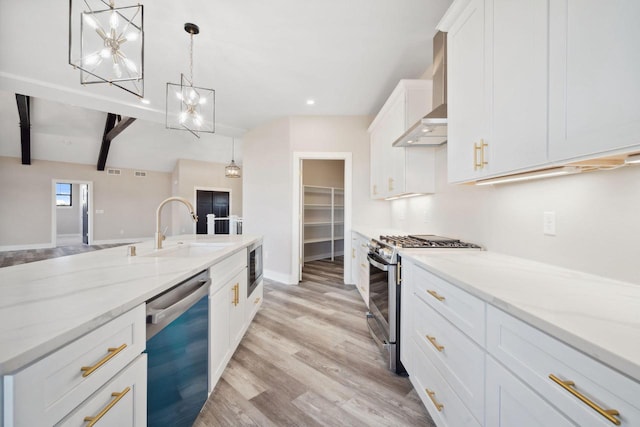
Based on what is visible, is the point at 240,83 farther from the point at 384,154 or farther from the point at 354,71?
the point at 384,154

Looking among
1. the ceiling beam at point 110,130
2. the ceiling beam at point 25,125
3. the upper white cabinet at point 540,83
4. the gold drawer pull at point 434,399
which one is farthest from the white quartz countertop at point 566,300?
the ceiling beam at point 25,125

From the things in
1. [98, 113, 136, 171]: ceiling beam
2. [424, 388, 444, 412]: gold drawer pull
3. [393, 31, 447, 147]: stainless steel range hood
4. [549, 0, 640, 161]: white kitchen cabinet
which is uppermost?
[98, 113, 136, 171]: ceiling beam

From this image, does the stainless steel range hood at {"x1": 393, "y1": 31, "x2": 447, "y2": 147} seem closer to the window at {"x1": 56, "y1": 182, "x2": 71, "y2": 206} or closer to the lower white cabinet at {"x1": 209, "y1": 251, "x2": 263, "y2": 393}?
the lower white cabinet at {"x1": 209, "y1": 251, "x2": 263, "y2": 393}

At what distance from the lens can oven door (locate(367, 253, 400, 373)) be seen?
189 cm

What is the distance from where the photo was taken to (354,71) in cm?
300

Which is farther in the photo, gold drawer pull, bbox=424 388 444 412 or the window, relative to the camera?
the window

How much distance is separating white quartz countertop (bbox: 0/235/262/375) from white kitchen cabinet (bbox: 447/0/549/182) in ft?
5.35

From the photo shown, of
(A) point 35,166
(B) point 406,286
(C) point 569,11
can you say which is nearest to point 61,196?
(A) point 35,166

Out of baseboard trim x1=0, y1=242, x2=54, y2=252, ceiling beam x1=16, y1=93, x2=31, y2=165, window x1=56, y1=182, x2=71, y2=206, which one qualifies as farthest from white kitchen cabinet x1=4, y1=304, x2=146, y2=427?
window x1=56, y1=182, x2=71, y2=206

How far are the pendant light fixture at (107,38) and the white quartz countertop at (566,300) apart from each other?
1949mm

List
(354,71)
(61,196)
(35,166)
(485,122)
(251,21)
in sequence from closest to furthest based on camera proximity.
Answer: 1. (485,122)
2. (251,21)
3. (354,71)
4. (35,166)
5. (61,196)

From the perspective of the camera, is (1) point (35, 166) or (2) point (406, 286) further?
(1) point (35, 166)

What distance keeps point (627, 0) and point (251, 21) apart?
7.70 feet

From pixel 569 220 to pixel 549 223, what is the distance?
0.33ft
